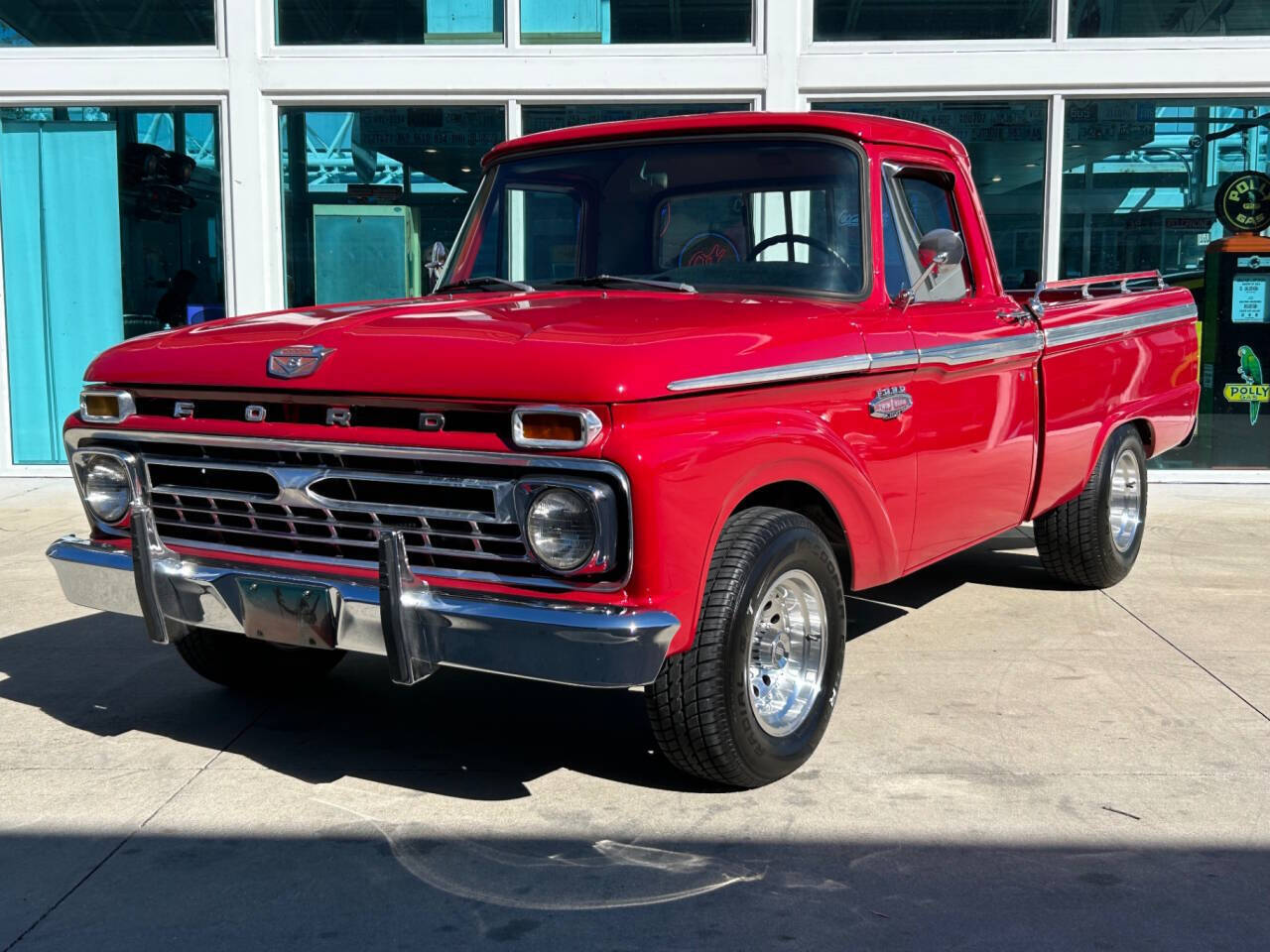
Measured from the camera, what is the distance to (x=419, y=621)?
3.27 meters

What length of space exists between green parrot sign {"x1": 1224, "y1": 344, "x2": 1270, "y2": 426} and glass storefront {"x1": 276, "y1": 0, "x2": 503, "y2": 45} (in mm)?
5936

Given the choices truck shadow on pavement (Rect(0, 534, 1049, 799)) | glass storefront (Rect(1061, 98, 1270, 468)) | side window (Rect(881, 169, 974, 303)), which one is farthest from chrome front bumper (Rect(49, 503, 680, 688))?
glass storefront (Rect(1061, 98, 1270, 468))

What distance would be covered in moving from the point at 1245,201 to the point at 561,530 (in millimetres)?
8223

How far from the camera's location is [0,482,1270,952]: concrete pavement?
2957 millimetres

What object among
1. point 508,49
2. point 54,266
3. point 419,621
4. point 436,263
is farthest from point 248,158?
point 419,621

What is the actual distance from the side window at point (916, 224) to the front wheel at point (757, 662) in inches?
41.6

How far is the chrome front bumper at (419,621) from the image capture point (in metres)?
3.11

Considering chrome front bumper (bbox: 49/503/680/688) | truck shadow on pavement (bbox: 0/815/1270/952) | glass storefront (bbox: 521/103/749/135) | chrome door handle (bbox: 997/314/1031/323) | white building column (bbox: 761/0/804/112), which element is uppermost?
white building column (bbox: 761/0/804/112)

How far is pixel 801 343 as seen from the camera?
3656 millimetres

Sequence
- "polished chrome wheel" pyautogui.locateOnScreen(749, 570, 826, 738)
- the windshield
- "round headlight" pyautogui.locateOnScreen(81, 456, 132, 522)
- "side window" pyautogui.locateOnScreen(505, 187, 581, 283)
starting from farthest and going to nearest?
"side window" pyautogui.locateOnScreen(505, 187, 581, 283) → the windshield → "round headlight" pyautogui.locateOnScreen(81, 456, 132, 522) → "polished chrome wheel" pyautogui.locateOnScreen(749, 570, 826, 738)

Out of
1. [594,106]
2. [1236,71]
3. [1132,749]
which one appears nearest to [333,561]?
[1132,749]

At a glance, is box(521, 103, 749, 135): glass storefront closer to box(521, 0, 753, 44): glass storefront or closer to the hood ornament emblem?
box(521, 0, 753, 44): glass storefront

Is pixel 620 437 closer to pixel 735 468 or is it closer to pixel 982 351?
pixel 735 468

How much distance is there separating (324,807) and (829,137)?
8.48ft
